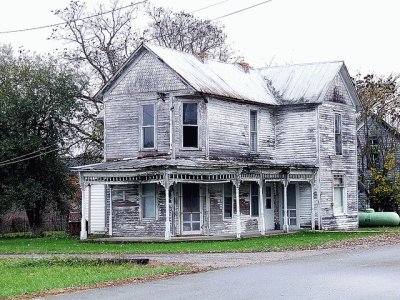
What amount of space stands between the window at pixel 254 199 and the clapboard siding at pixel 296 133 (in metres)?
2.44

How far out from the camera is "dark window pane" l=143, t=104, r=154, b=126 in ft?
119

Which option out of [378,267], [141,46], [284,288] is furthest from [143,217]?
[284,288]

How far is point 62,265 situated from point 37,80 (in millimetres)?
21513

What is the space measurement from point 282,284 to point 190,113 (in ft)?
66.8

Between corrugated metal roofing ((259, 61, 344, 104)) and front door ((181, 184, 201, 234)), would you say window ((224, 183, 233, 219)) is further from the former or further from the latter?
corrugated metal roofing ((259, 61, 344, 104))

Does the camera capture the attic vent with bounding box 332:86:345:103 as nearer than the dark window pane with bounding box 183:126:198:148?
No

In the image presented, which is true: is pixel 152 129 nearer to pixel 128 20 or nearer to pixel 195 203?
pixel 195 203

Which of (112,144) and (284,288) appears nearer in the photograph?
(284,288)

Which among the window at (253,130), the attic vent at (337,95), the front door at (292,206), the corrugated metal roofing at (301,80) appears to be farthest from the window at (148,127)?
the attic vent at (337,95)

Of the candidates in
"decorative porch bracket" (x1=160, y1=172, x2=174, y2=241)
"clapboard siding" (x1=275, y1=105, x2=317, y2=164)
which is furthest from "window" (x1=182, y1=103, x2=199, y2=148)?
"clapboard siding" (x1=275, y1=105, x2=317, y2=164)

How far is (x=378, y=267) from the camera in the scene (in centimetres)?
1920

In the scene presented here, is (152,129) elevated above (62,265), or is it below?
above

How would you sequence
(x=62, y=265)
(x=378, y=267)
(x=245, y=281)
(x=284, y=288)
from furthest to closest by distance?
(x=62, y=265) < (x=378, y=267) < (x=245, y=281) < (x=284, y=288)

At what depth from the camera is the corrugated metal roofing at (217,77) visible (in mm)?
35938
